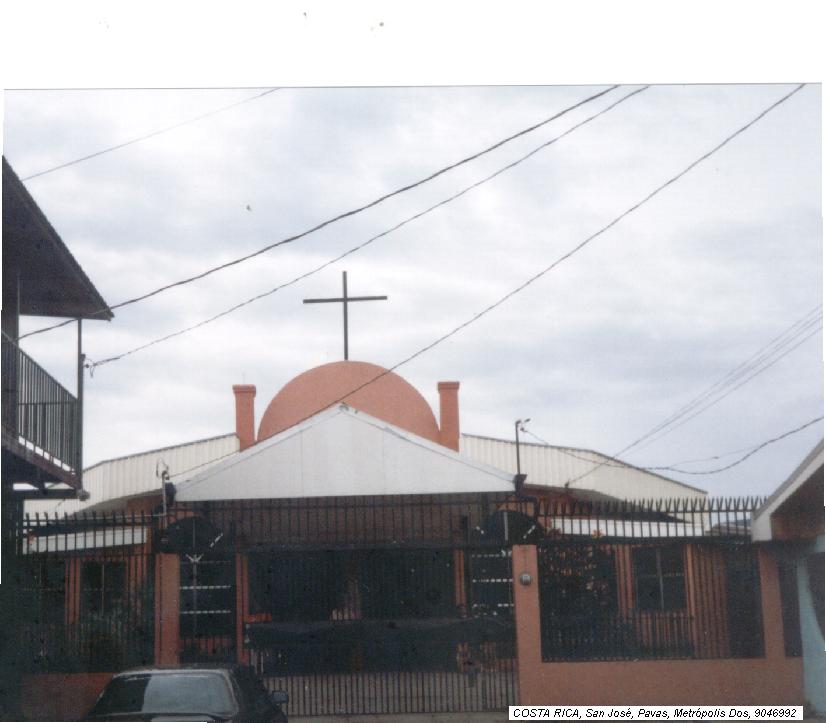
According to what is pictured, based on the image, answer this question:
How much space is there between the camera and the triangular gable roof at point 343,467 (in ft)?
50.8

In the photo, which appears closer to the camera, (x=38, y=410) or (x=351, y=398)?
(x=38, y=410)

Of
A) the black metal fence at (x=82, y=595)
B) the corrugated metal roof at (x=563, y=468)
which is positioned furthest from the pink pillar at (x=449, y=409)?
the black metal fence at (x=82, y=595)

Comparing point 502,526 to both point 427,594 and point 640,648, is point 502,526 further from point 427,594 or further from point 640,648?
point 640,648

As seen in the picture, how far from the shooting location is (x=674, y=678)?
1339 cm

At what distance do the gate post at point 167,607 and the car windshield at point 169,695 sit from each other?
3.75m

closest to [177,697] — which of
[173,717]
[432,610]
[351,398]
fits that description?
[173,717]

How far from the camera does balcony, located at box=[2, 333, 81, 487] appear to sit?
42.5 feet

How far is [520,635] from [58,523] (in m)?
5.62

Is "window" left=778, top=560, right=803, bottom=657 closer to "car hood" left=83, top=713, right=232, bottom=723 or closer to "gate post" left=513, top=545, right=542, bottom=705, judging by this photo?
"gate post" left=513, top=545, right=542, bottom=705

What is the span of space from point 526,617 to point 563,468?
9309 mm

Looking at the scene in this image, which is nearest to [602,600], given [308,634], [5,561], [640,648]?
[640,648]

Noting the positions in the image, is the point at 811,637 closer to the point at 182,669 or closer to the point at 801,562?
the point at 801,562

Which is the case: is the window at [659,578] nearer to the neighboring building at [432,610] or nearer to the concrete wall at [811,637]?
the neighboring building at [432,610]

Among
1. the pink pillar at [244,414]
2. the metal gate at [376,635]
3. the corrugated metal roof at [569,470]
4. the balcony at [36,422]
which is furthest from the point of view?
Answer: the corrugated metal roof at [569,470]
